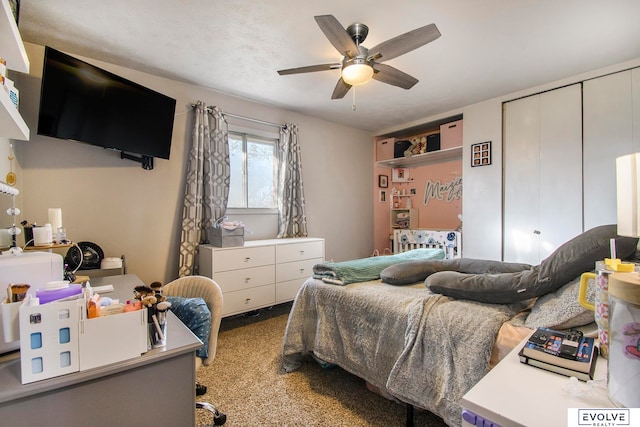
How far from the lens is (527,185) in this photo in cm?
317

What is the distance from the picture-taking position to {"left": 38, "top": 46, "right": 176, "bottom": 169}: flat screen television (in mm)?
1987

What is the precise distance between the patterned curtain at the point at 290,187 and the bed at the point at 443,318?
179 centimetres

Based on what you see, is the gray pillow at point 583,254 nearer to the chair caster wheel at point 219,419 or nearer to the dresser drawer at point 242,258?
the chair caster wheel at point 219,419

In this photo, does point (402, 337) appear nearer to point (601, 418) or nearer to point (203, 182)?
point (601, 418)

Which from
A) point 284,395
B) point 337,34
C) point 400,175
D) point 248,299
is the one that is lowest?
point 284,395

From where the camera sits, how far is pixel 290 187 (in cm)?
366

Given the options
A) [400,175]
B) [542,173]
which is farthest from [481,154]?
[400,175]

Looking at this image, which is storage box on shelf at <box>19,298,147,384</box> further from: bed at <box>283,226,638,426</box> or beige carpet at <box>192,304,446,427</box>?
bed at <box>283,226,638,426</box>

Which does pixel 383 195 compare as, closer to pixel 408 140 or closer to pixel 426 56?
pixel 408 140

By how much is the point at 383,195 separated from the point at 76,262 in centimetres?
415

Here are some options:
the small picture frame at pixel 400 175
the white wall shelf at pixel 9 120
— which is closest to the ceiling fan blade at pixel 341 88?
the white wall shelf at pixel 9 120

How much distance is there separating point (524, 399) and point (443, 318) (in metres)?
0.74

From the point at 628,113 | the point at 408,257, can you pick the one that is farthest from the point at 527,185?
the point at 408,257

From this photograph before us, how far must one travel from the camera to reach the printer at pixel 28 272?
0.92 meters
